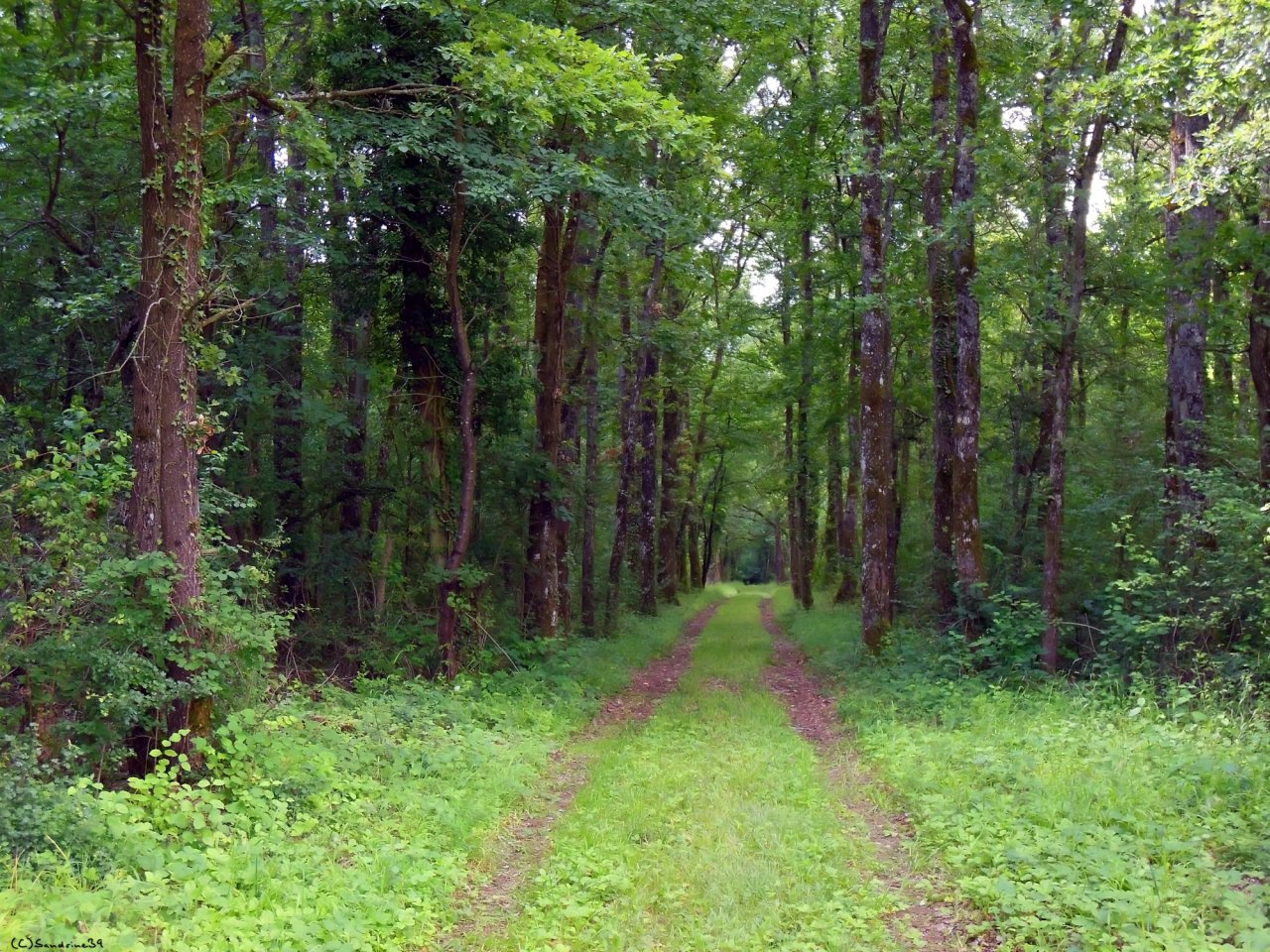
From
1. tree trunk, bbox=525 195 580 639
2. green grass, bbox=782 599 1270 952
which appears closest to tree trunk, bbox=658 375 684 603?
tree trunk, bbox=525 195 580 639

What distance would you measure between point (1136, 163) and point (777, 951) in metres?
19.9

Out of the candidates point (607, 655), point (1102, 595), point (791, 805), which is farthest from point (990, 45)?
point (791, 805)

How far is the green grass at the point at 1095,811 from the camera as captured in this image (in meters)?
4.70

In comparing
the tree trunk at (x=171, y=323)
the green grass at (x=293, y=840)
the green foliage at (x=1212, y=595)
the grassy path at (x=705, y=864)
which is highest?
the tree trunk at (x=171, y=323)

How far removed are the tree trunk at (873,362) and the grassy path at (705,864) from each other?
20.2ft

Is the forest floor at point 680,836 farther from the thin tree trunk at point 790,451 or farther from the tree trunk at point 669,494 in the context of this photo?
the tree trunk at point 669,494

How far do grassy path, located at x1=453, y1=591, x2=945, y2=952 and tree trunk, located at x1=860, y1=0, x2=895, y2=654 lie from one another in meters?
6.17

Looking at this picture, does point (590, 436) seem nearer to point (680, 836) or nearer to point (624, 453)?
point (624, 453)

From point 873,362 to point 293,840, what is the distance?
12341mm

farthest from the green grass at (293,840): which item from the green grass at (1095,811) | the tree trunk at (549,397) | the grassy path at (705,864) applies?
the tree trunk at (549,397)

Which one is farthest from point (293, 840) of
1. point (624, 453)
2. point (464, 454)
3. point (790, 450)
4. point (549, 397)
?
point (790, 450)

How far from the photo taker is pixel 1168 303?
41.9 ft

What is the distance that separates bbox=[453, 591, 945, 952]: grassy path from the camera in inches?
201

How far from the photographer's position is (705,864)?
237 inches
